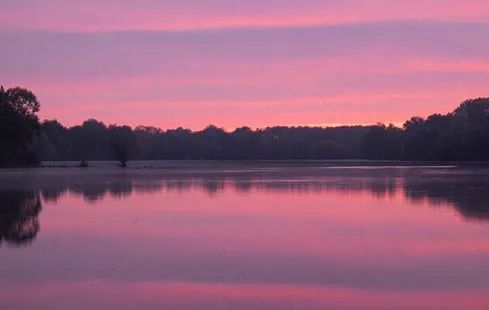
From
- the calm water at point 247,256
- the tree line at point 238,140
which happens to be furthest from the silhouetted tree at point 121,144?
the calm water at point 247,256

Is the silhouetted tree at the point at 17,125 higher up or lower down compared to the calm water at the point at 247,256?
higher up

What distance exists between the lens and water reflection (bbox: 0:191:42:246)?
52.2 ft

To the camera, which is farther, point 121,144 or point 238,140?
point 238,140

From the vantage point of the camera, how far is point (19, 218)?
20.0m

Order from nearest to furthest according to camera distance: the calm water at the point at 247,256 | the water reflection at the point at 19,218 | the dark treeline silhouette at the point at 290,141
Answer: the calm water at the point at 247,256 → the water reflection at the point at 19,218 → the dark treeline silhouette at the point at 290,141

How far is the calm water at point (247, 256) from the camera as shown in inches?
392

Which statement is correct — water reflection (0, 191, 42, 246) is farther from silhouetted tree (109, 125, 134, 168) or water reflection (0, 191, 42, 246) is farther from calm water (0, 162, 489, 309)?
silhouetted tree (109, 125, 134, 168)

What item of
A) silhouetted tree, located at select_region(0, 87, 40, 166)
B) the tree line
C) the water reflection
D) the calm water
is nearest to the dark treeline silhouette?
the tree line

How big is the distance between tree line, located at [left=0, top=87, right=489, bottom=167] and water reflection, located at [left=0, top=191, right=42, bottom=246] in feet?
149

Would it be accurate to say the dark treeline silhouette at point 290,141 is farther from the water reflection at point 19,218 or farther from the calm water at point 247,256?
the calm water at point 247,256

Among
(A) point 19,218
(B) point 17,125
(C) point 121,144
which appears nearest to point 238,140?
(C) point 121,144

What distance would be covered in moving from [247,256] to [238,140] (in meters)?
139

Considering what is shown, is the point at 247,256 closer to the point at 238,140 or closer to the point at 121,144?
the point at 121,144

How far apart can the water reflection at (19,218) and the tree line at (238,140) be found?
149 ft
